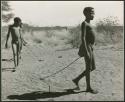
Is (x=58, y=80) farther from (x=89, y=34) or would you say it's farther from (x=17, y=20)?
(x=17, y=20)

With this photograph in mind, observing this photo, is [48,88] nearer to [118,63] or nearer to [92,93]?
[92,93]

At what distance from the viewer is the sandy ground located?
9.45 metres

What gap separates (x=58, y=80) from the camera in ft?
36.6

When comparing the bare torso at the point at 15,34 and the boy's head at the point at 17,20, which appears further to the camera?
the bare torso at the point at 15,34

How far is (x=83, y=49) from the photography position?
31.2 ft

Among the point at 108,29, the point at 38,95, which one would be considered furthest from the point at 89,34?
the point at 108,29

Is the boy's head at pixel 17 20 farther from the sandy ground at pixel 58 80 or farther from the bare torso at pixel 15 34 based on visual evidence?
the sandy ground at pixel 58 80

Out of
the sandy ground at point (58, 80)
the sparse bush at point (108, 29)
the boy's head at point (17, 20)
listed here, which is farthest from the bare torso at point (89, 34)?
the sparse bush at point (108, 29)

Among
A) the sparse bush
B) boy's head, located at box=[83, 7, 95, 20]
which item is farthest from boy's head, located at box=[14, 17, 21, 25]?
the sparse bush

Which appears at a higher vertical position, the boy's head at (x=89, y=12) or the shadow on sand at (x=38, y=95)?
the boy's head at (x=89, y=12)

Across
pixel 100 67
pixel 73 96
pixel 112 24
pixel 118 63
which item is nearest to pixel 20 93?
pixel 73 96

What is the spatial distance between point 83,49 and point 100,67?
3.07 m

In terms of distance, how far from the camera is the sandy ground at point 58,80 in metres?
9.45

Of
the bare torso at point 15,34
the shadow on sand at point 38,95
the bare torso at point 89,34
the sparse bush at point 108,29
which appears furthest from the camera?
the sparse bush at point 108,29
